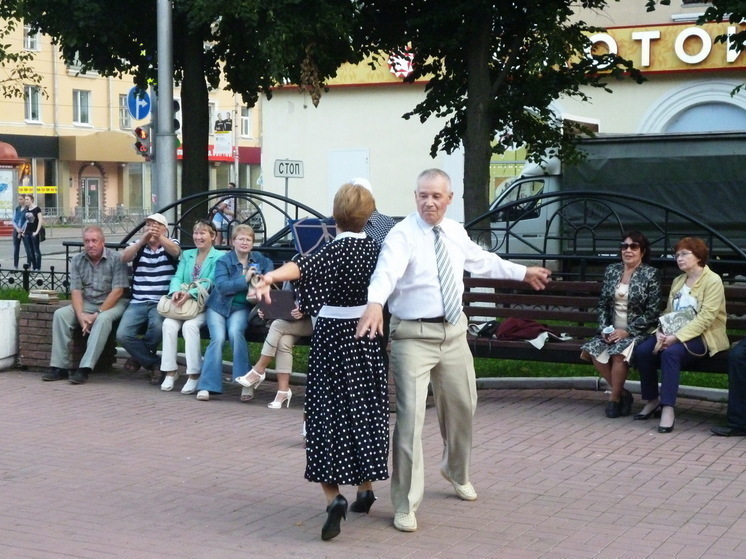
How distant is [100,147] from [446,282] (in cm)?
4884

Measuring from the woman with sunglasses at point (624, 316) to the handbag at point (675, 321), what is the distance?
8.3 inches

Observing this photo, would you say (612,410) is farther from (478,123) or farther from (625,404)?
(478,123)

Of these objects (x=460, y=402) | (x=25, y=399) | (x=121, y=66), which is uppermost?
(x=121, y=66)

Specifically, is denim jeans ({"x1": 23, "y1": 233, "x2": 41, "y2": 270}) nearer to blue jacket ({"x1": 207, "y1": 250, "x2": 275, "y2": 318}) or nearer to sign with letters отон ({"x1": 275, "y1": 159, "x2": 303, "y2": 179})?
sign with letters отон ({"x1": 275, "y1": 159, "x2": 303, "y2": 179})

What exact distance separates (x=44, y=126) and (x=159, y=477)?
47.3 metres

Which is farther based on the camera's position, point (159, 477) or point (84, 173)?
point (84, 173)

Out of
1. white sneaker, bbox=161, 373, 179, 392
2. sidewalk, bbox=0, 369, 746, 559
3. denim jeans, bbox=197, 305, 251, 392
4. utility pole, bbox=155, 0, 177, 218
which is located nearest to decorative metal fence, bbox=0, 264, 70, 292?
utility pole, bbox=155, 0, 177, 218

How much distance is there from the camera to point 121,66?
16359mm

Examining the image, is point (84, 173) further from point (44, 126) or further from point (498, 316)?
point (498, 316)

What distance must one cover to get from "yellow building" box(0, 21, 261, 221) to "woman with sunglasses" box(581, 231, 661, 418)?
131 ft

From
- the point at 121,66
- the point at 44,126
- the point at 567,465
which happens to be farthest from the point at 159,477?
the point at 44,126

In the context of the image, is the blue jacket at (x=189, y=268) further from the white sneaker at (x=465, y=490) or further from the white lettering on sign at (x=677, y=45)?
the white lettering on sign at (x=677, y=45)

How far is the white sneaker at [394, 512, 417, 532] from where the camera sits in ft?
18.8

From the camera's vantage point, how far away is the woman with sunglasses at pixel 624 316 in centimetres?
862
